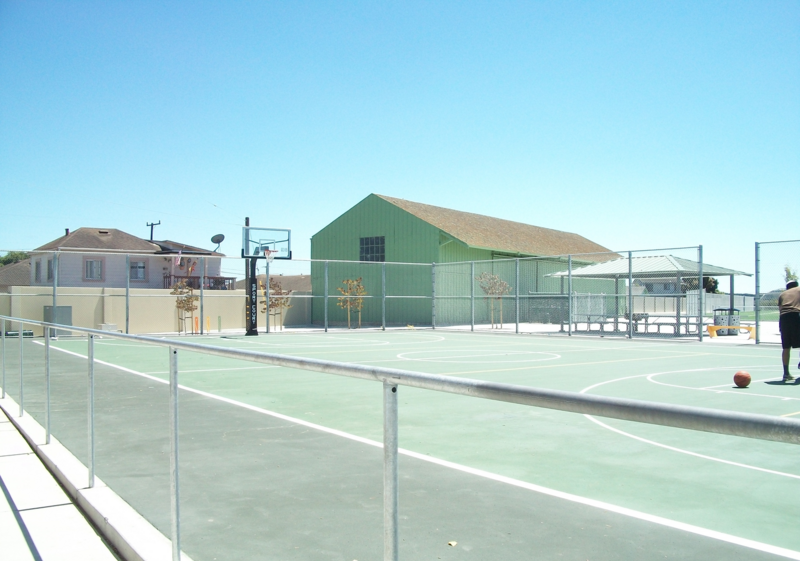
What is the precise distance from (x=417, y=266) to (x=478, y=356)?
1980cm

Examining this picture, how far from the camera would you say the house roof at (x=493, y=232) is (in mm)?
38719

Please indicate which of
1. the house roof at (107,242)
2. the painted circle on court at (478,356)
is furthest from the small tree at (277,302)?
the painted circle on court at (478,356)

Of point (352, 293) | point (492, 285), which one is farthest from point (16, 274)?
point (492, 285)

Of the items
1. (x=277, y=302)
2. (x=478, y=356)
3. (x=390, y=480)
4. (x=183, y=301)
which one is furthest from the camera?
(x=277, y=302)

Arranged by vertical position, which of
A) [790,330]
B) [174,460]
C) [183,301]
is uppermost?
[183,301]

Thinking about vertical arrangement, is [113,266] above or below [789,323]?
above

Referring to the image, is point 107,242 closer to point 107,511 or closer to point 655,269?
point 655,269

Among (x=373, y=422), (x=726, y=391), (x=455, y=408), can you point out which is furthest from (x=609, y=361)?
(x=373, y=422)

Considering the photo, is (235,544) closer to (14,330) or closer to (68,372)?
(68,372)

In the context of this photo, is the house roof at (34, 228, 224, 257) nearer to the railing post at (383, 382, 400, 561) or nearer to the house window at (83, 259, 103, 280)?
the house window at (83, 259, 103, 280)

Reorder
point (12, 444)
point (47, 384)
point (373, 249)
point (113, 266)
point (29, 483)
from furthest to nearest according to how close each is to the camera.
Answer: point (113, 266), point (373, 249), point (12, 444), point (47, 384), point (29, 483)

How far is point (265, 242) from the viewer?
29.4m

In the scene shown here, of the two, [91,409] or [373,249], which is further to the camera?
[373,249]

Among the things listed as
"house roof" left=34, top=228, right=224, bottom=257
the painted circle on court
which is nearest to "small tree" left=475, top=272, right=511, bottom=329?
the painted circle on court
